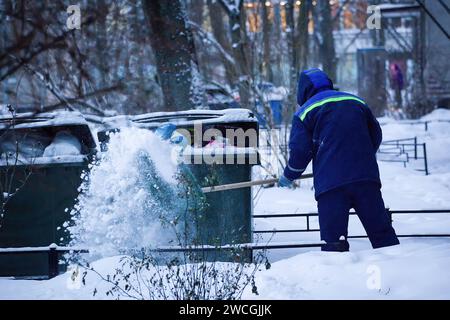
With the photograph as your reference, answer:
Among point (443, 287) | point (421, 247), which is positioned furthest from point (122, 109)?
point (443, 287)

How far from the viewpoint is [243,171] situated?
5242 mm

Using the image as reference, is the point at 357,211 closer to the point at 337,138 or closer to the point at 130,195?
the point at 337,138

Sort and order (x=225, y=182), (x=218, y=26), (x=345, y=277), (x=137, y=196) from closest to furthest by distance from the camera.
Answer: (x=345, y=277) → (x=137, y=196) → (x=225, y=182) → (x=218, y=26)

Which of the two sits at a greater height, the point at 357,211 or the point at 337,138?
the point at 337,138

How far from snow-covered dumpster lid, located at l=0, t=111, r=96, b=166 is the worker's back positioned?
6.35 feet

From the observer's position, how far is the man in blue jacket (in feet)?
15.1

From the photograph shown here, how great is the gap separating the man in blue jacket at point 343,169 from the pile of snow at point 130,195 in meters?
1.14

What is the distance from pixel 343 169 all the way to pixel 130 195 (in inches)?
64.3

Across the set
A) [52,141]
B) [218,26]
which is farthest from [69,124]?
[218,26]

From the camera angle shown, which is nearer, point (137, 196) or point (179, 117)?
point (137, 196)

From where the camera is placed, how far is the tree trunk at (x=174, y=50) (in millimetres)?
8609

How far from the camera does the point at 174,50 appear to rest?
8.60m
